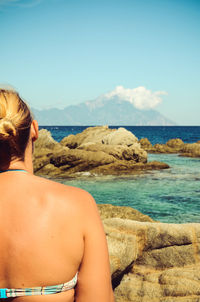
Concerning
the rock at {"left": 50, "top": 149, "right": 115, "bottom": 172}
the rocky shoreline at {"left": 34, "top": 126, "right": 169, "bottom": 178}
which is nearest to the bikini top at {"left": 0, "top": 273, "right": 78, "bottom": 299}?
the rocky shoreline at {"left": 34, "top": 126, "right": 169, "bottom": 178}

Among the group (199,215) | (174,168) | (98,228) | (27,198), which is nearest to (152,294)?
(98,228)

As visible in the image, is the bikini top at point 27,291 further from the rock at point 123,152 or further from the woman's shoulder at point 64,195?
the rock at point 123,152

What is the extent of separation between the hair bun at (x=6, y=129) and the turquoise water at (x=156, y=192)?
9.52 m

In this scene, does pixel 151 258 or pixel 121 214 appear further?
pixel 121 214

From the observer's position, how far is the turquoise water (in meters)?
11.3

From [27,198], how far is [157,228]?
3.35 metres

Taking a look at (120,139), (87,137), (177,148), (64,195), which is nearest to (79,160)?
(120,139)

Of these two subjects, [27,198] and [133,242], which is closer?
[27,198]

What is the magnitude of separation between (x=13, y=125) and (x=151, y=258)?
11.7 ft

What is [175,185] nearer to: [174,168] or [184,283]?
[174,168]

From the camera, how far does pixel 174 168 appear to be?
869 inches

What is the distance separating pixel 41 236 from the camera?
139cm

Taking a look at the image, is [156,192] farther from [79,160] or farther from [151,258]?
[151,258]

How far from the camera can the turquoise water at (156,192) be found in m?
11.3
